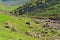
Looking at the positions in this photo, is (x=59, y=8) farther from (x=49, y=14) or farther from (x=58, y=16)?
(x=58, y=16)

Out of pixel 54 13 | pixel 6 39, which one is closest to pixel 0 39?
pixel 6 39

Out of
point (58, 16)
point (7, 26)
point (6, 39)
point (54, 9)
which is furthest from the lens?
point (54, 9)

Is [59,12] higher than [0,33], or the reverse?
[0,33]

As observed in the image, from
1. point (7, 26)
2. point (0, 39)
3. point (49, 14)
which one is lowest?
point (49, 14)

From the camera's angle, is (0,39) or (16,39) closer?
(0,39)

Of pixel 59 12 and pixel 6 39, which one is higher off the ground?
pixel 6 39

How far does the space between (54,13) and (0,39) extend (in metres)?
153

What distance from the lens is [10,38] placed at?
34625mm

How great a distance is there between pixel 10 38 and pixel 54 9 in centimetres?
16347

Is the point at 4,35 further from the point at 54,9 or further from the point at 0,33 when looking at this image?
the point at 54,9

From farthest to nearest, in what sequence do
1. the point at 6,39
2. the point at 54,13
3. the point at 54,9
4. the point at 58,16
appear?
the point at 54,9
the point at 54,13
the point at 58,16
the point at 6,39

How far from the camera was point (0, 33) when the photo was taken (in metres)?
35.6

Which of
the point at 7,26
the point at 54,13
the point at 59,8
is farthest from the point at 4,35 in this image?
the point at 59,8

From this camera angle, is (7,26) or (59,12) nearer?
(7,26)
